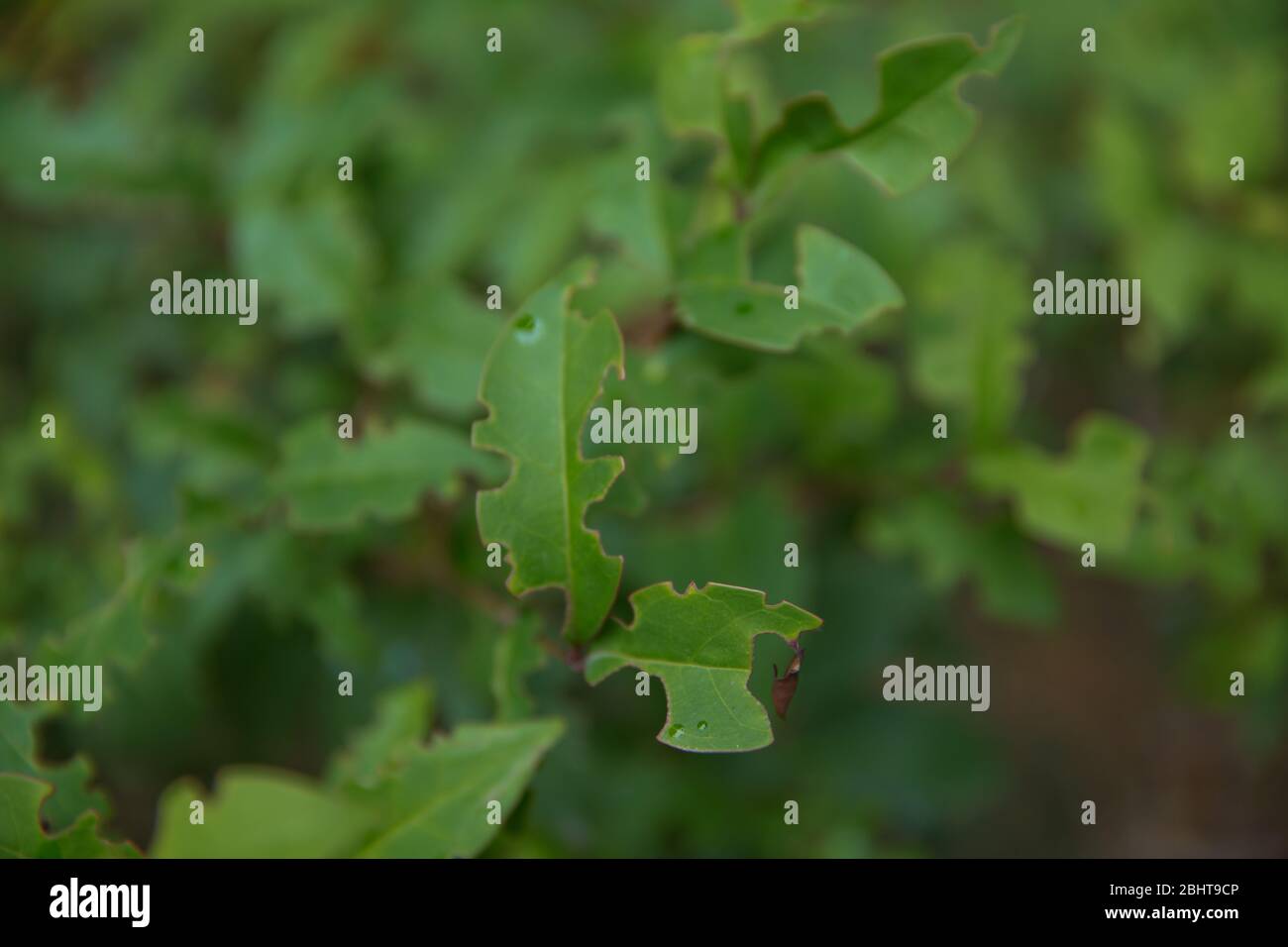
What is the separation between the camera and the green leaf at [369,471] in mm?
1472

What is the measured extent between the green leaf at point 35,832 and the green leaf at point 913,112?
1090 millimetres

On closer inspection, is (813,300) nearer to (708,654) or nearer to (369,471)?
(708,654)

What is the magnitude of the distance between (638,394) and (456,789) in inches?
20.7

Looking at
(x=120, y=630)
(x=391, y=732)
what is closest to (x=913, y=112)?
(x=391, y=732)

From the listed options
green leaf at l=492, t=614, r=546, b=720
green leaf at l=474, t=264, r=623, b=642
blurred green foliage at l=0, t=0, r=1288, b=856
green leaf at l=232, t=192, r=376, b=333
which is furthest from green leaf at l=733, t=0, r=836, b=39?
green leaf at l=232, t=192, r=376, b=333

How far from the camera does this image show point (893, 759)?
7.75 ft

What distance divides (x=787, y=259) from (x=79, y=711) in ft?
3.72

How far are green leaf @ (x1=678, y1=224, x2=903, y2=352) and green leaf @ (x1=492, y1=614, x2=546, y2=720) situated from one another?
0.42m

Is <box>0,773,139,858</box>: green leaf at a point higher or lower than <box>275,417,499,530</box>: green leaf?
lower

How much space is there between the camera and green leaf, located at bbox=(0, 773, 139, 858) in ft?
3.58

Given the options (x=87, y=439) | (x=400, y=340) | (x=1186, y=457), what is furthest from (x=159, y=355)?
(x=1186, y=457)

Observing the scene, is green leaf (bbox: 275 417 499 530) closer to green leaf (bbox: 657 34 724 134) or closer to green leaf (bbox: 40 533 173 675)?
green leaf (bbox: 40 533 173 675)

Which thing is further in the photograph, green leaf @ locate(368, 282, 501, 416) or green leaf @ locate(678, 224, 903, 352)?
green leaf @ locate(368, 282, 501, 416)
